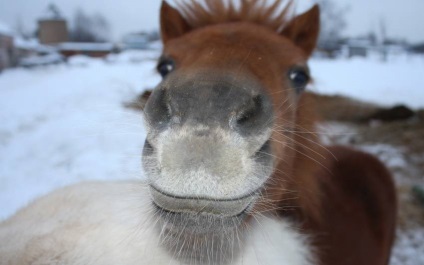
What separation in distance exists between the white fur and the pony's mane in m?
1.28

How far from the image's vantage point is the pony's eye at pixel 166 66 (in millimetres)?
1839

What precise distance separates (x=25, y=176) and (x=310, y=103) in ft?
→ 13.8

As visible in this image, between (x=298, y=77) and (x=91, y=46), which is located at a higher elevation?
(x=298, y=77)

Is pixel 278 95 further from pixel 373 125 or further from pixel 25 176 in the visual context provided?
pixel 373 125

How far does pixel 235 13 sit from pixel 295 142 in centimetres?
103

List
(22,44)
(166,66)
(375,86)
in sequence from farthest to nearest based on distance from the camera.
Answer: (22,44) < (375,86) < (166,66)

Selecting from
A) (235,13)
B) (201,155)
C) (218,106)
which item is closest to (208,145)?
(201,155)

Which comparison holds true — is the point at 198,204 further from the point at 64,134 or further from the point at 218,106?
the point at 64,134

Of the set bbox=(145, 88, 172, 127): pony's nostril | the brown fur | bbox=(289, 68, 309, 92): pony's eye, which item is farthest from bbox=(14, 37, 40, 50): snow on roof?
bbox=(145, 88, 172, 127): pony's nostril

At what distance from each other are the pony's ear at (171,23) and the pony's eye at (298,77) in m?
0.89

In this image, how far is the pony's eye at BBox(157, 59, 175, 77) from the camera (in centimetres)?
184

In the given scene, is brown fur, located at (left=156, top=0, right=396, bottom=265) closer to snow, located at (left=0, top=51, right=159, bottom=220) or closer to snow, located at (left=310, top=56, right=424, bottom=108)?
snow, located at (left=0, top=51, right=159, bottom=220)

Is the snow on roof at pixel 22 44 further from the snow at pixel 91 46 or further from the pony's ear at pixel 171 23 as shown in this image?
the pony's ear at pixel 171 23

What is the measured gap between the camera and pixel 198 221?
116 cm
